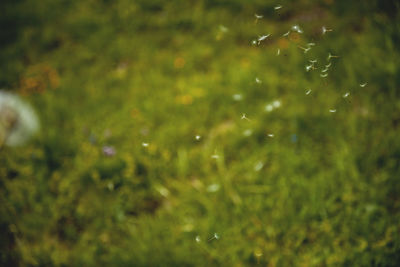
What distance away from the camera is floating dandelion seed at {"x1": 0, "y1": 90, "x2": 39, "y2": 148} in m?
2.31

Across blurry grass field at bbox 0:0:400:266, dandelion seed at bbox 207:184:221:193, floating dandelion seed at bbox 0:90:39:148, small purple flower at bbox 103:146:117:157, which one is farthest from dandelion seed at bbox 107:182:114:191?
floating dandelion seed at bbox 0:90:39:148

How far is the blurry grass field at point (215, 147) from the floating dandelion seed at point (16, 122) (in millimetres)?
76

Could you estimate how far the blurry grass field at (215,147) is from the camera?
1608 millimetres

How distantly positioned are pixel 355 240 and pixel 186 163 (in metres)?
1.05

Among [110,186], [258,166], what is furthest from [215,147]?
[110,186]

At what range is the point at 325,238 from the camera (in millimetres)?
1541

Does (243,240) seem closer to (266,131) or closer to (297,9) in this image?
(266,131)

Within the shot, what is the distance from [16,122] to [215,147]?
1.52m

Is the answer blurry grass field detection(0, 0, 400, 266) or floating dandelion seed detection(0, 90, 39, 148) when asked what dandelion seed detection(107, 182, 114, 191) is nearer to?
blurry grass field detection(0, 0, 400, 266)

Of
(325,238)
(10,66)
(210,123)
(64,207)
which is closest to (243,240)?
(325,238)

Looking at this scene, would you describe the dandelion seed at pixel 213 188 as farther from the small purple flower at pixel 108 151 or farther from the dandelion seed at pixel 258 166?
the small purple flower at pixel 108 151

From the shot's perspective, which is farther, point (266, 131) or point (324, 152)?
point (266, 131)

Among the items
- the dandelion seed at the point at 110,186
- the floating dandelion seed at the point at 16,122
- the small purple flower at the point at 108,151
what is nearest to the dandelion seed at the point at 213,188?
the dandelion seed at the point at 110,186

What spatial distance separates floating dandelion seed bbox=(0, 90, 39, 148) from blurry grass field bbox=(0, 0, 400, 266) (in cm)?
8
